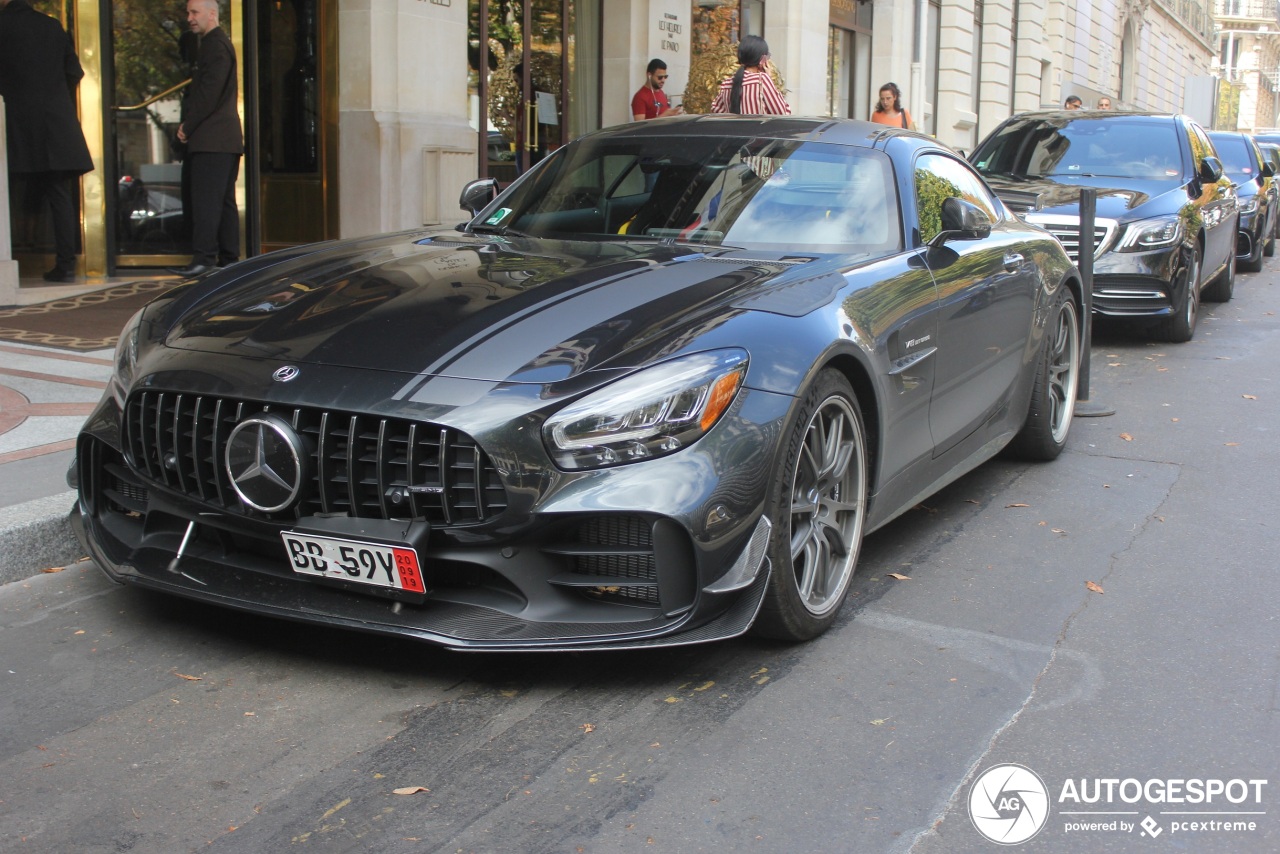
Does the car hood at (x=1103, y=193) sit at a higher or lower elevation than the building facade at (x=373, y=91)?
Answer: lower

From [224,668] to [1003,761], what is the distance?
6.54ft

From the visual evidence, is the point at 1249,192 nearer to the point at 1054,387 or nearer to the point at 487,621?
the point at 1054,387

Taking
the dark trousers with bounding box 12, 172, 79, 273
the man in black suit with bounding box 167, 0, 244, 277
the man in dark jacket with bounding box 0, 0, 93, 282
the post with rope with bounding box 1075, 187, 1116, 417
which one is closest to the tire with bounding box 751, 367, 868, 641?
the post with rope with bounding box 1075, 187, 1116, 417

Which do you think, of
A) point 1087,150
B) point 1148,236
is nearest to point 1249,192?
point 1087,150

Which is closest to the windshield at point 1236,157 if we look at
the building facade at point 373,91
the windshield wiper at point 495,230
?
the building facade at point 373,91

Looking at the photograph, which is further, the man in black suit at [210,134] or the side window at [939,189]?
the man in black suit at [210,134]

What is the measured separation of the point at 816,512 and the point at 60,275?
27.2ft

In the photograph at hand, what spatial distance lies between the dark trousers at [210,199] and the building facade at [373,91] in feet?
6.20

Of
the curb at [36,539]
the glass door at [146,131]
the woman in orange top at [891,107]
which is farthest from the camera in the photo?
the woman in orange top at [891,107]

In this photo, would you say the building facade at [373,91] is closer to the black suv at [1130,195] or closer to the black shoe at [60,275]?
the black shoe at [60,275]

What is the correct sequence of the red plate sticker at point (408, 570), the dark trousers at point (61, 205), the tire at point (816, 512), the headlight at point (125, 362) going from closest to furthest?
1. the red plate sticker at point (408, 570)
2. the tire at point (816, 512)
3. the headlight at point (125, 362)
4. the dark trousers at point (61, 205)

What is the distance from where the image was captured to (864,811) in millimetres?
2934

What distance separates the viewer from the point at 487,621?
131 inches

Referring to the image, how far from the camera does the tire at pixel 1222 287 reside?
1333cm
